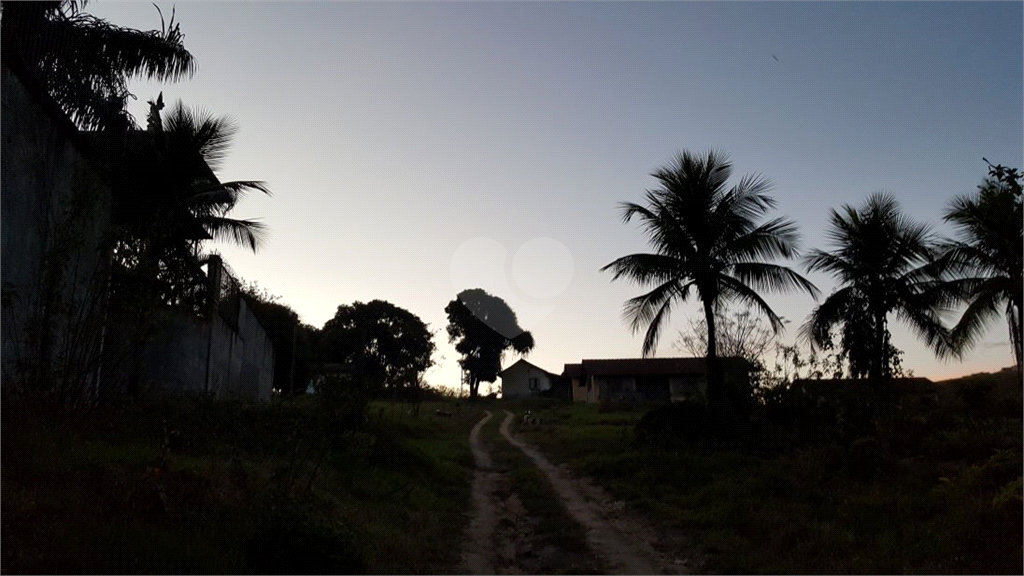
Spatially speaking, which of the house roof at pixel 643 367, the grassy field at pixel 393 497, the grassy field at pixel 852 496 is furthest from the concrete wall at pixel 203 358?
the house roof at pixel 643 367

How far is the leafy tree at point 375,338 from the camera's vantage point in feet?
197

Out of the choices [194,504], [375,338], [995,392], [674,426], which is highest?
[375,338]

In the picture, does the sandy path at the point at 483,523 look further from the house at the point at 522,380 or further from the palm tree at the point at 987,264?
the house at the point at 522,380

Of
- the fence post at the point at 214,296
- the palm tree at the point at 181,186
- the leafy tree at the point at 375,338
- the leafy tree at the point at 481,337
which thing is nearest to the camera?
the palm tree at the point at 181,186

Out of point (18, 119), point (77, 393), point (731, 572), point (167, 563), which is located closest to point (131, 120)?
point (18, 119)

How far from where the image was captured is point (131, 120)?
14734 mm

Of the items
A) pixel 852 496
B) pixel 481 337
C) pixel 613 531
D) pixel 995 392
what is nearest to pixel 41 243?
pixel 613 531

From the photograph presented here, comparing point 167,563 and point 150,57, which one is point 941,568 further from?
point 150,57

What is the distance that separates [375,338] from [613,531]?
58348 millimetres

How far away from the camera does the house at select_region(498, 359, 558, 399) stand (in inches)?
2901

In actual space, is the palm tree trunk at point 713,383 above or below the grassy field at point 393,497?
above

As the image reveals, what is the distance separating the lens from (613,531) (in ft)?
37.2

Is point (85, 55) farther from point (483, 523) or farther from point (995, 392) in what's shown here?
point (995, 392)

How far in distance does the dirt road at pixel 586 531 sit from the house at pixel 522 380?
56322 millimetres
